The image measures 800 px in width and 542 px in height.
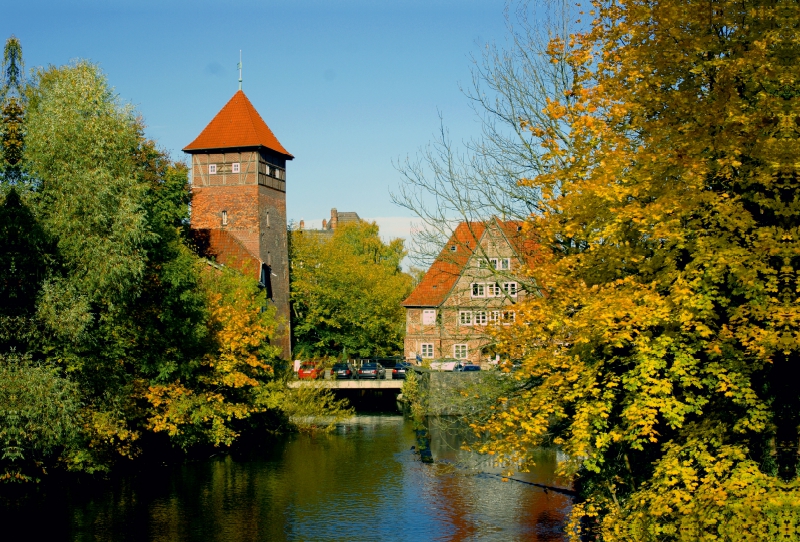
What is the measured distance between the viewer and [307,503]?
22875 millimetres

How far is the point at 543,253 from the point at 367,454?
18013 mm

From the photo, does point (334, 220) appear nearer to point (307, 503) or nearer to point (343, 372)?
point (343, 372)

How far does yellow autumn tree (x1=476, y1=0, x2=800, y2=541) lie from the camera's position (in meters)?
9.85

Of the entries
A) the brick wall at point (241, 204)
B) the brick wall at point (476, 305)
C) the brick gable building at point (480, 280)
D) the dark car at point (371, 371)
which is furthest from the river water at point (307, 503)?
the brick wall at point (241, 204)

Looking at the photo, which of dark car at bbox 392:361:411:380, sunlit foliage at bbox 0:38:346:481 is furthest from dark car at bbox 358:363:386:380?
sunlit foliage at bbox 0:38:346:481

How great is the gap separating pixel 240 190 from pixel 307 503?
99.1ft

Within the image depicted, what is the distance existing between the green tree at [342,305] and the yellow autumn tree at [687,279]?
152ft

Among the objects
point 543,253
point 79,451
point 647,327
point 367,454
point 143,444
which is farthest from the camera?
point 367,454

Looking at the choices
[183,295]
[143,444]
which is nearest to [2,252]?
[183,295]

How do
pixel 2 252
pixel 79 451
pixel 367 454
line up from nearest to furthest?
pixel 2 252 < pixel 79 451 < pixel 367 454

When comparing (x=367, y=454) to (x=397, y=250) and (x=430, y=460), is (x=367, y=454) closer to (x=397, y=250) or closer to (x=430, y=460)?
(x=430, y=460)

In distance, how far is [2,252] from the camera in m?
19.7

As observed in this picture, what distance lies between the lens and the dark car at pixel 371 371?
47.2m

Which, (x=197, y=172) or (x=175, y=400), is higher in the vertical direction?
(x=197, y=172)
